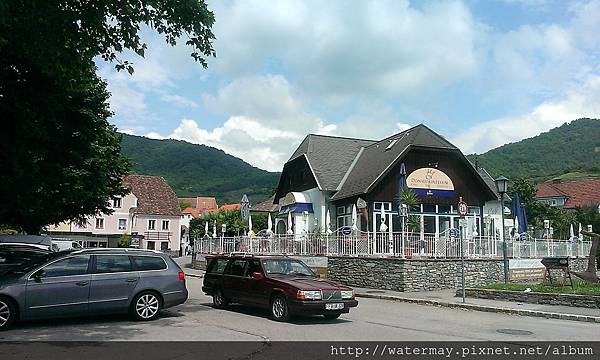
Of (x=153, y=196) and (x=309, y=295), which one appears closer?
(x=309, y=295)

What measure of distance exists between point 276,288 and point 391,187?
1922 centimetres

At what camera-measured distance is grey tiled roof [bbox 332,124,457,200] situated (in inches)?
1224

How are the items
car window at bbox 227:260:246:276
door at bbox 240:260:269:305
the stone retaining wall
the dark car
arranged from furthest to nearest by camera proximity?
the stone retaining wall < car window at bbox 227:260:246:276 < door at bbox 240:260:269:305 < the dark car

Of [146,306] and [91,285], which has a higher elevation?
[91,285]

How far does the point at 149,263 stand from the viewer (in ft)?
43.1

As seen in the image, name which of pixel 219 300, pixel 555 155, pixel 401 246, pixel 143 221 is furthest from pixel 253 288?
pixel 555 155

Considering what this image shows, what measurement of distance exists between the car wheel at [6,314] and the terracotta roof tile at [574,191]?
7962 centimetres

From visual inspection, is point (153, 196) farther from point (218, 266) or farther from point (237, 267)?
point (237, 267)

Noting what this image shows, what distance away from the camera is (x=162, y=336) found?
10625 mm

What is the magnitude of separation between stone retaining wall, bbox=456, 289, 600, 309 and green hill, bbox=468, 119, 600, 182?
79.8 meters

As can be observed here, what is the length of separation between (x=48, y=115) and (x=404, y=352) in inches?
471

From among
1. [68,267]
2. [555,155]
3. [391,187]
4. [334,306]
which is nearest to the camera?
[68,267]

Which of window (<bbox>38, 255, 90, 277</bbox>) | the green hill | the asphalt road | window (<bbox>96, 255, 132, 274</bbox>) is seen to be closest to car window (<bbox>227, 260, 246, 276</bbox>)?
the asphalt road

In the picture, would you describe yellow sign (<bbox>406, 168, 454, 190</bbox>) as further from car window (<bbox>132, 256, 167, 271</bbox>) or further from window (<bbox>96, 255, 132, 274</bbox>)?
window (<bbox>96, 255, 132, 274</bbox>)
